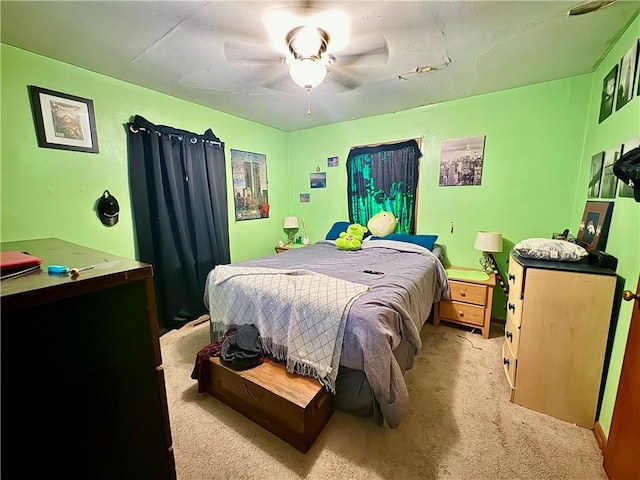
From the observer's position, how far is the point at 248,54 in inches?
73.2

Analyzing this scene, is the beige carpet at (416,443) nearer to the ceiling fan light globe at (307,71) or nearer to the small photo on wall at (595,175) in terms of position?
the small photo on wall at (595,175)

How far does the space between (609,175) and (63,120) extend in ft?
12.8

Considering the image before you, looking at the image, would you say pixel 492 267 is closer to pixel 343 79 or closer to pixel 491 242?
pixel 491 242

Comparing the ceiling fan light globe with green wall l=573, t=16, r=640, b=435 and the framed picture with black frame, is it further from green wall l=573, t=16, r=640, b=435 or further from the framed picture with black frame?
the framed picture with black frame

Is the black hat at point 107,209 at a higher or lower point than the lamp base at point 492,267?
higher

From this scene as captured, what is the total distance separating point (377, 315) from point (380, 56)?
182 centimetres

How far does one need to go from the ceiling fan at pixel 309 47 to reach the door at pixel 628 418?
1.97 meters

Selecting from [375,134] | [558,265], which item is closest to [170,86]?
[375,134]

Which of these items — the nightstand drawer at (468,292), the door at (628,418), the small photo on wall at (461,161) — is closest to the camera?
the door at (628,418)

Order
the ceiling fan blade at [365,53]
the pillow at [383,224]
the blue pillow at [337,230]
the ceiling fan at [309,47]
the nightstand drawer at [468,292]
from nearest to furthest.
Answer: the ceiling fan at [309,47]
the ceiling fan blade at [365,53]
the nightstand drawer at [468,292]
the pillow at [383,224]
the blue pillow at [337,230]

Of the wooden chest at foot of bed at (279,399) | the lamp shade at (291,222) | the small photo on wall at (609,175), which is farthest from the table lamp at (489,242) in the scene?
the lamp shade at (291,222)

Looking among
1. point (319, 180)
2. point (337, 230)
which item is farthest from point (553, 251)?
point (319, 180)

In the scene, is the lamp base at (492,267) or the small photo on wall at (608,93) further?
the lamp base at (492,267)

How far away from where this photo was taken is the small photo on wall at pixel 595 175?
1861 mm
